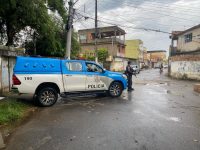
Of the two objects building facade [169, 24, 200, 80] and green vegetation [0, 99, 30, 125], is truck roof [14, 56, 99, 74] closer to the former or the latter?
green vegetation [0, 99, 30, 125]

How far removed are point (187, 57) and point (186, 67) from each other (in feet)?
3.81

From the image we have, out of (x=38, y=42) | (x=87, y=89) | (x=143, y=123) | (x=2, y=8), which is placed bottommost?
(x=143, y=123)

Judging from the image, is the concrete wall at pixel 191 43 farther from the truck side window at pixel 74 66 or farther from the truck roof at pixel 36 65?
the truck roof at pixel 36 65

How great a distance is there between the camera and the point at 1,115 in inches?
268

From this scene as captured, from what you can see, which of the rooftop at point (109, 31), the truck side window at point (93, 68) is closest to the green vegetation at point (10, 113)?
the truck side window at point (93, 68)

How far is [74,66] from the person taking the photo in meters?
9.99

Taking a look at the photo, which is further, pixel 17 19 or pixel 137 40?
pixel 137 40

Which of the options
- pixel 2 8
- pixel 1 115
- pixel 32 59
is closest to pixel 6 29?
pixel 2 8

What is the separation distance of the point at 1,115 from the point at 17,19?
9.15 metres

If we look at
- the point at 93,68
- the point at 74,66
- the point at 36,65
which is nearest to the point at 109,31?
the point at 93,68

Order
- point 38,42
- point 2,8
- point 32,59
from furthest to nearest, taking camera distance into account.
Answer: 1. point 38,42
2. point 2,8
3. point 32,59

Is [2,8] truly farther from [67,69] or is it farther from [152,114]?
[152,114]

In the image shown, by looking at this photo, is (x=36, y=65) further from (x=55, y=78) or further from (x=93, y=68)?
(x=93, y=68)

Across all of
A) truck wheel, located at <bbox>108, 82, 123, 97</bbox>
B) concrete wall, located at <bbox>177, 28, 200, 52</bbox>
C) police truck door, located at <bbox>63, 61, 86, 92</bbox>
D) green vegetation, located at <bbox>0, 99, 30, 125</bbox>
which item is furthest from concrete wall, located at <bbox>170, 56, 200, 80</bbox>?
green vegetation, located at <bbox>0, 99, 30, 125</bbox>
